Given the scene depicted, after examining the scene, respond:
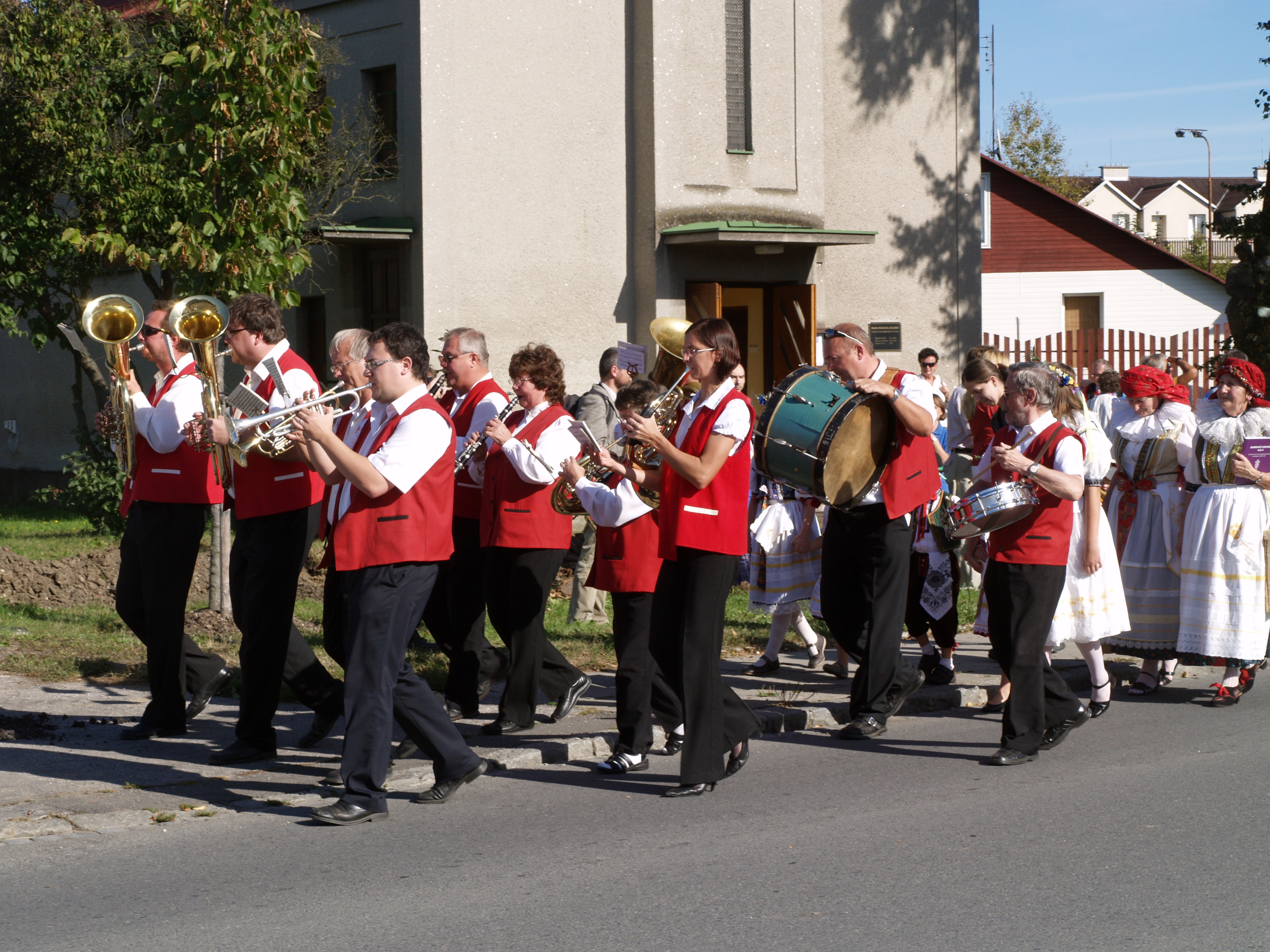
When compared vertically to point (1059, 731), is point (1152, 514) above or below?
above

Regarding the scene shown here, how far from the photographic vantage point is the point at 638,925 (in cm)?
469

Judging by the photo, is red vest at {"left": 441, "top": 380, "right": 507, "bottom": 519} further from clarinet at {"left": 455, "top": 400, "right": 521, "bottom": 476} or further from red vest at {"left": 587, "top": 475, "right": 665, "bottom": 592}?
red vest at {"left": 587, "top": 475, "right": 665, "bottom": 592}

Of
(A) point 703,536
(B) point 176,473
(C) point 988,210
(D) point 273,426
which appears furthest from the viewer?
(C) point 988,210

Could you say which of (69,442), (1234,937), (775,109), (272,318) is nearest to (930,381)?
(775,109)

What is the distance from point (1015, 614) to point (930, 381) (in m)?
6.50

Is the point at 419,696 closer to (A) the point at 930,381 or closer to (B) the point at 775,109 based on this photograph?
(A) the point at 930,381

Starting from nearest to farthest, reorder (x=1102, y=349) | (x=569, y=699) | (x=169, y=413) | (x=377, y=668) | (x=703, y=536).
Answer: (x=377, y=668) < (x=703, y=536) < (x=169, y=413) < (x=569, y=699) < (x=1102, y=349)

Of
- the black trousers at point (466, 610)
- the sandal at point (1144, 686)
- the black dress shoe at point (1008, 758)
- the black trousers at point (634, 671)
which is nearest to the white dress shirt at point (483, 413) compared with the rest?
the black trousers at point (466, 610)

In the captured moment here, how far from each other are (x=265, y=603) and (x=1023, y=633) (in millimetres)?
3639

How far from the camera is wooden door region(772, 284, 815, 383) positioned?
18062mm

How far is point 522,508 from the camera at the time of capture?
716cm

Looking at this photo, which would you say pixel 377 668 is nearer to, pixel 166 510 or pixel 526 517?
pixel 526 517

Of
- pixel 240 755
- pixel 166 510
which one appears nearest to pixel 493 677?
pixel 240 755

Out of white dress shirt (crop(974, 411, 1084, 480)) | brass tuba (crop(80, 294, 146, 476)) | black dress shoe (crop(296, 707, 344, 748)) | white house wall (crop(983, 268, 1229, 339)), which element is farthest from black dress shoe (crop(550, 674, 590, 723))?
white house wall (crop(983, 268, 1229, 339))
